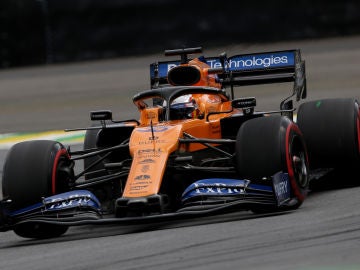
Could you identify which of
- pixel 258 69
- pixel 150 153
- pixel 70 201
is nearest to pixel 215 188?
pixel 150 153

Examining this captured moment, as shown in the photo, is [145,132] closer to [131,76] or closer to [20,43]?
[131,76]

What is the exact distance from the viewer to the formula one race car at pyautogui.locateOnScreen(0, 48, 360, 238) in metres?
8.28

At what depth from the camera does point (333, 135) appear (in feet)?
32.3

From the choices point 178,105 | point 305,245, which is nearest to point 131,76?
point 178,105

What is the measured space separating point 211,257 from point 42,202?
226cm

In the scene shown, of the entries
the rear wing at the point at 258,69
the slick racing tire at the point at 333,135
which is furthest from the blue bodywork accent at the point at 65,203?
the rear wing at the point at 258,69

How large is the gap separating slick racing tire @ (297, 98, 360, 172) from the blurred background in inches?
561

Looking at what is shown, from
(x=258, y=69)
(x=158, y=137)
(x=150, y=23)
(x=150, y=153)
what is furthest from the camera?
(x=150, y=23)

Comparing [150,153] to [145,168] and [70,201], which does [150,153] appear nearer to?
[145,168]

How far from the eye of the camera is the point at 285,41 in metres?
24.4

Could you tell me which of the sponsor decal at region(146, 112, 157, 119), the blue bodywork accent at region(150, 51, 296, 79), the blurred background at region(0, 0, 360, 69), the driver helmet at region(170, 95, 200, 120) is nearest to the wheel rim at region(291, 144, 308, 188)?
the driver helmet at region(170, 95, 200, 120)

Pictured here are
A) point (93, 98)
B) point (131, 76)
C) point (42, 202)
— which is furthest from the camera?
point (131, 76)

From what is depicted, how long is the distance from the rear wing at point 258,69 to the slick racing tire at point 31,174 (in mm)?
2628

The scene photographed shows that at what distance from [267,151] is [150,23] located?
16875 mm
